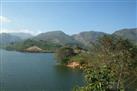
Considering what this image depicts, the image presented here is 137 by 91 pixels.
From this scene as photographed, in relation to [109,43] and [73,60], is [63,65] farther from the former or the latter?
[109,43]

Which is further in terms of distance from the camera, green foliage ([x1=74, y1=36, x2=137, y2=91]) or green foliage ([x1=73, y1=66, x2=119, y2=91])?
green foliage ([x1=74, y1=36, x2=137, y2=91])

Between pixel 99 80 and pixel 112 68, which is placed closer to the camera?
pixel 99 80

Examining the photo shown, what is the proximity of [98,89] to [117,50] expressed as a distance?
1272 cm

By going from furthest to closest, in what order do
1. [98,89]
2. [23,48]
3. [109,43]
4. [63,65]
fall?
[23,48], [63,65], [109,43], [98,89]

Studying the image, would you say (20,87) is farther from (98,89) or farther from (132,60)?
(98,89)

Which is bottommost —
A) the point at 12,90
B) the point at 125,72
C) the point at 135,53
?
the point at 12,90

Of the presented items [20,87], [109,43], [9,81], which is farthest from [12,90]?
[109,43]

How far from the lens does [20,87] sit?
3052 centimetres

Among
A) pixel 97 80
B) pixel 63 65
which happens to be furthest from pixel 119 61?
pixel 63 65

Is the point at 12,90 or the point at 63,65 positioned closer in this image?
the point at 12,90

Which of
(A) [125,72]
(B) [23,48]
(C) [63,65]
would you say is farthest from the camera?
(B) [23,48]

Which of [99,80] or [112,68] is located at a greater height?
[99,80]

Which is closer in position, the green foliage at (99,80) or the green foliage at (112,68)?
the green foliage at (99,80)

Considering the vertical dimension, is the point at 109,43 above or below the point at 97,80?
above
